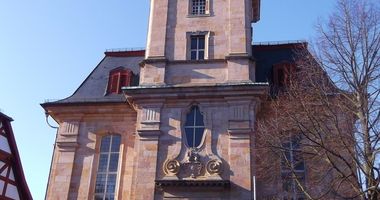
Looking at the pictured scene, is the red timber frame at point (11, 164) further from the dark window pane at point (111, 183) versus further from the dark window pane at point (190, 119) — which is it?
the dark window pane at point (190, 119)

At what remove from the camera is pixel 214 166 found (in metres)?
19.9

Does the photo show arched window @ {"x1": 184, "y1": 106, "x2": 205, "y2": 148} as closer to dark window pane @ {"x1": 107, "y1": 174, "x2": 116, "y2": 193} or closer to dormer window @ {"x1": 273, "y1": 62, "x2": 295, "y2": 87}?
dark window pane @ {"x1": 107, "y1": 174, "x2": 116, "y2": 193}

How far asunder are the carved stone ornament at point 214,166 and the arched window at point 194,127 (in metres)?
1.16

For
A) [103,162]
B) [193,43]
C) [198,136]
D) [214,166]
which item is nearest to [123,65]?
[193,43]

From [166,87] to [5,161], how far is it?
7.35 m

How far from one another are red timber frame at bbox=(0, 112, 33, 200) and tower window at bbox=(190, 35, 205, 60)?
877 cm

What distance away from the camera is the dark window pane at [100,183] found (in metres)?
22.3

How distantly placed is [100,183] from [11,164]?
430 centimetres

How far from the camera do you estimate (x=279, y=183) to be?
65.7 feet

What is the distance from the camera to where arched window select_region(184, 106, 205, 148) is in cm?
2097

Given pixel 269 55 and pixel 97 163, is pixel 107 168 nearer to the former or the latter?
pixel 97 163

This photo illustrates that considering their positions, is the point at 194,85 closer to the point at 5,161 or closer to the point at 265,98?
the point at 265,98

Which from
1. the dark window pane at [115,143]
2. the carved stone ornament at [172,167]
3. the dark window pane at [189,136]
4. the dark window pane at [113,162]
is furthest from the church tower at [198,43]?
the carved stone ornament at [172,167]

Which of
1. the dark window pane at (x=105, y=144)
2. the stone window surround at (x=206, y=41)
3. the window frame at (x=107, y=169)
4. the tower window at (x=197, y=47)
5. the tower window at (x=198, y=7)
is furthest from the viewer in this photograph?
the tower window at (x=198, y=7)
